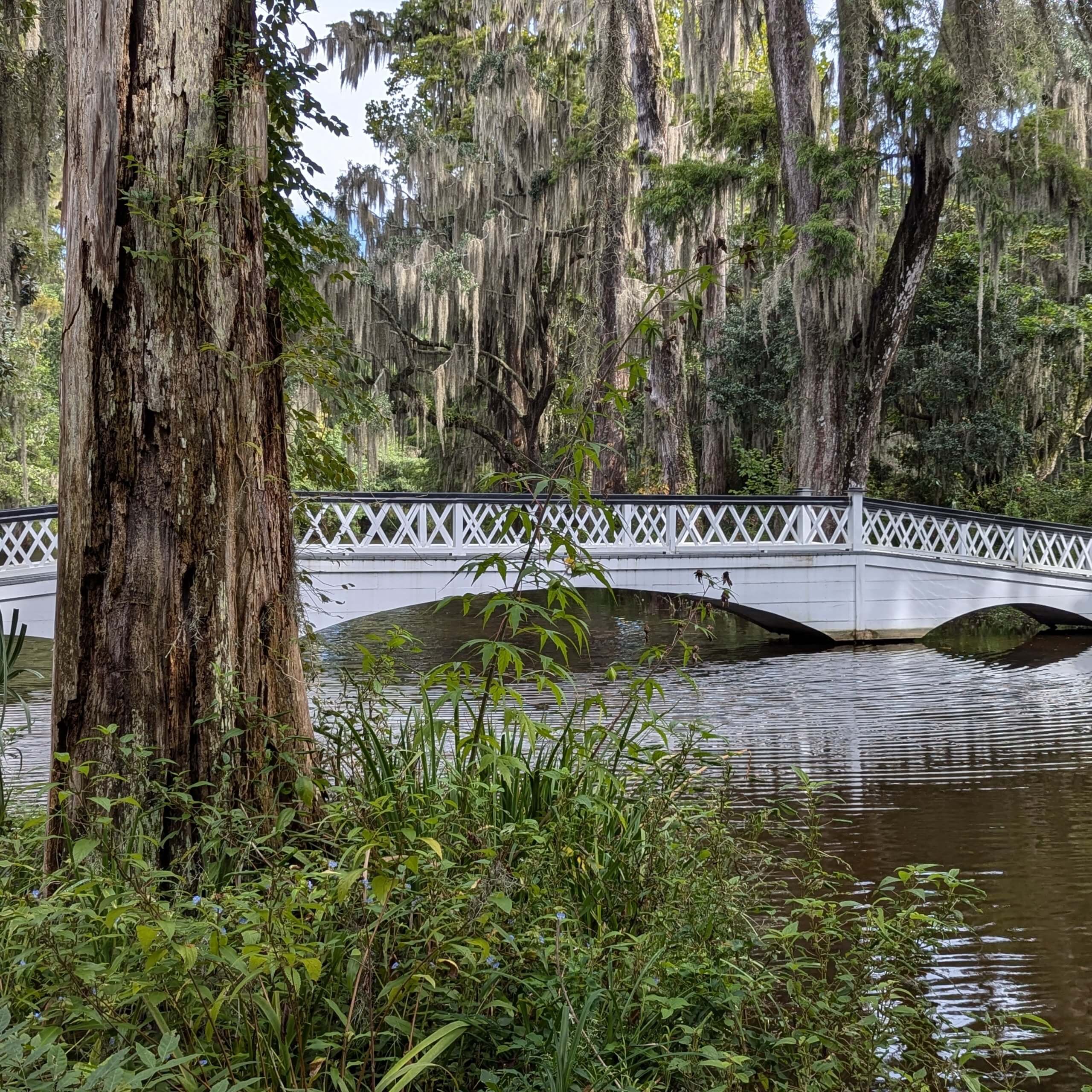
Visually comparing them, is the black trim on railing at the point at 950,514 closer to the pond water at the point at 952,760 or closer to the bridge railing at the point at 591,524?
the bridge railing at the point at 591,524

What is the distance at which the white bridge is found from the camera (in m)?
14.0

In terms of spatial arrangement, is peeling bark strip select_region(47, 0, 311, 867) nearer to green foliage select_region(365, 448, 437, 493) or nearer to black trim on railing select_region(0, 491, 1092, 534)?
black trim on railing select_region(0, 491, 1092, 534)

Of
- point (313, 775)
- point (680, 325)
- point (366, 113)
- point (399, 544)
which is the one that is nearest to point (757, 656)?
point (399, 544)

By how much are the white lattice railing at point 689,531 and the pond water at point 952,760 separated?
1396 mm

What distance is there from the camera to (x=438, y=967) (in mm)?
2531

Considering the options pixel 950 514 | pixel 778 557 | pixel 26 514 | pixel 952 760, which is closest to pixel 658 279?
pixel 778 557

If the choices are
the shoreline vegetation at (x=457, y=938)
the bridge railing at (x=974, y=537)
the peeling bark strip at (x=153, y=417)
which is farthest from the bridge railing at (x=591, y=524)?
the peeling bark strip at (x=153, y=417)

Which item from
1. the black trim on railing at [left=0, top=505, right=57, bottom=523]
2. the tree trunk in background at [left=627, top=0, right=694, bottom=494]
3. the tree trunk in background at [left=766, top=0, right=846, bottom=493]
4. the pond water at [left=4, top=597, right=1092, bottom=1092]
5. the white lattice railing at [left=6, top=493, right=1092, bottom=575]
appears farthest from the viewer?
the tree trunk in background at [left=627, top=0, right=694, bottom=494]

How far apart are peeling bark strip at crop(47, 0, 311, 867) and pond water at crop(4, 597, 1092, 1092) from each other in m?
1.24

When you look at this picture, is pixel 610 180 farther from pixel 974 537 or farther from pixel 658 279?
pixel 974 537

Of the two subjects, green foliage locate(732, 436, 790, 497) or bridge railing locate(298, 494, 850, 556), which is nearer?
bridge railing locate(298, 494, 850, 556)

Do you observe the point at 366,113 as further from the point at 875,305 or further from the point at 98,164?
the point at 98,164

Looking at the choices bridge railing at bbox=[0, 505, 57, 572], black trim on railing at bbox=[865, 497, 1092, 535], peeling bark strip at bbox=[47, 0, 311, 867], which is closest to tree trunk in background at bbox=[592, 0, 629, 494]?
black trim on railing at bbox=[865, 497, 1092, 535]

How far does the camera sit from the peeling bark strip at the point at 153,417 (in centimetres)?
299
